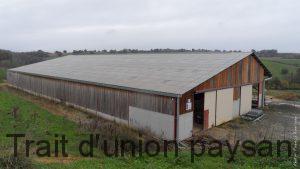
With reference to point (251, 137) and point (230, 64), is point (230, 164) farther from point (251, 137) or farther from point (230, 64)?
point (230, 64)

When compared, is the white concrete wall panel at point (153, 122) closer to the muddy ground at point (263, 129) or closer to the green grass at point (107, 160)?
the green grass at point (107, 160)

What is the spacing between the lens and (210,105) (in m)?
21.9

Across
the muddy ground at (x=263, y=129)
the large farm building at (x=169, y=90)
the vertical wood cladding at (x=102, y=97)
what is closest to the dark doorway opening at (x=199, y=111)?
the large farm building at (x=169, y=90)

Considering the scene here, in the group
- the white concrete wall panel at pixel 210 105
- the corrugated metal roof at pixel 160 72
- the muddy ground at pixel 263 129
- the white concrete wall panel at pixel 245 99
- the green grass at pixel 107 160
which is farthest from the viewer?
the white concrete wall panel at pixel 245 99

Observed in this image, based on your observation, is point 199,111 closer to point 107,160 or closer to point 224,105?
point 224,105

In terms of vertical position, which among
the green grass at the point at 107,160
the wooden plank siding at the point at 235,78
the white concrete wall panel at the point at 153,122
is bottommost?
the green grass at the point at 107,160

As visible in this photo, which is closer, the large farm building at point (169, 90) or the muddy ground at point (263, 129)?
the large farm building at point (169, 90)

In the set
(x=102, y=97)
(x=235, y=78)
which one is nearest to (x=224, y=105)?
(x=235, y=78)

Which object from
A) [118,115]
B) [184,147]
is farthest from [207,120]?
[118,115]

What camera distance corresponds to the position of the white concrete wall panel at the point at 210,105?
2145 cm

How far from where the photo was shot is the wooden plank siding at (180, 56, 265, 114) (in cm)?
1998

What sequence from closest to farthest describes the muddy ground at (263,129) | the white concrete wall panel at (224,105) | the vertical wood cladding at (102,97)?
the vertical wood cladding at (102,97) < the muddy ground at (263,129) < the white concrete wall panel at (224,105)

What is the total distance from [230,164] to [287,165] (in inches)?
93.8

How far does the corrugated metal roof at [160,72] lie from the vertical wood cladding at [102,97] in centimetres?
50
